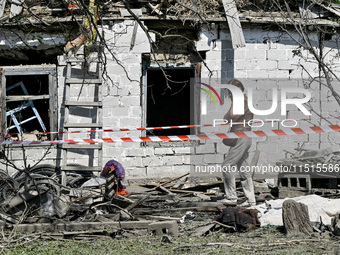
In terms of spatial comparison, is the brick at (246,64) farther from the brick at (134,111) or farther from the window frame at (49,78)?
the window frame at (49,78)

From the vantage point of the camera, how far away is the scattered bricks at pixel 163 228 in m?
7.16

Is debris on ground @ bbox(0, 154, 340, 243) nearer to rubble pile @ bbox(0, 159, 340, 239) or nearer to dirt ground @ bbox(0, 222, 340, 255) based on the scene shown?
rubble pile @ bbox(0, 159, 340, 239)

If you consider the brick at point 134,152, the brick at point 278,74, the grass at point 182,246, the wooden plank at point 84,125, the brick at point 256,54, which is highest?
the brick at point 256,54

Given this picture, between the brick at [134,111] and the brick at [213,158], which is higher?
the brick at [134,111]

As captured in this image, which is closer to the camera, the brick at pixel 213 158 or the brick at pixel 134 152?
the brick at pixel 134 152

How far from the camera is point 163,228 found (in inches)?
283

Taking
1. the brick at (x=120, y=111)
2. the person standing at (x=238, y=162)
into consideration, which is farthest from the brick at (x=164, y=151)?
the person standing at (x=238, y=162)

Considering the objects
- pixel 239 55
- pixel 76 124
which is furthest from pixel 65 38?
pixel 239 55

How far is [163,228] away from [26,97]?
6.56 meters

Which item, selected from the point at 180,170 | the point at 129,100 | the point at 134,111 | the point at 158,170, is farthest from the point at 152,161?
the point at 129,100

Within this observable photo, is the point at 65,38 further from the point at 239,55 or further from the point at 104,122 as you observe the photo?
the point at 239,55

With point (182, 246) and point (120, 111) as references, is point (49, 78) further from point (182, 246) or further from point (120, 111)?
point (182, 246)

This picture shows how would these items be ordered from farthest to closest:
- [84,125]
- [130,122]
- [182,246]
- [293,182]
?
[130,122] → [84,125] → [293,182] → [182,246]

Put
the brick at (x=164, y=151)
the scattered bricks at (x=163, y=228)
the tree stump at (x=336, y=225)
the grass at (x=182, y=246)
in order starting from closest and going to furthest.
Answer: the grass at (x=182, y=246) < the tree stump at (x=336, y=225) < the scattered bricks at (x=163, y=228) < the brick at (x=164, y=151)
